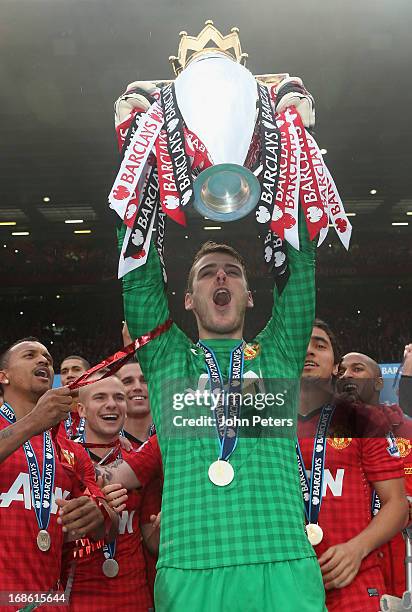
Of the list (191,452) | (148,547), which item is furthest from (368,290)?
(191,452)

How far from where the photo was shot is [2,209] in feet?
6.10

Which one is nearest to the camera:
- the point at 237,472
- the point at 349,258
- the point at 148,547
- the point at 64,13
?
the point at 237,472

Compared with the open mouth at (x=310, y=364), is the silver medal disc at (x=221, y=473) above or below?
below

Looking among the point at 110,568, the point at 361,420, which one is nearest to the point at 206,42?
the point at 361,420

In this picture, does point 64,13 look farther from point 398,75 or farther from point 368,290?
point 368,290

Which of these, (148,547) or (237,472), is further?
(148,547)

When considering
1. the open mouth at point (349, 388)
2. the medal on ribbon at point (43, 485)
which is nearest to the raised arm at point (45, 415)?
the medal on ribbon at point (43, 485)

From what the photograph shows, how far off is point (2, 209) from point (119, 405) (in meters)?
0.59

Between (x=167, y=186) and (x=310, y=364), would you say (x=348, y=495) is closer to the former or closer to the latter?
(x=310, y=364)

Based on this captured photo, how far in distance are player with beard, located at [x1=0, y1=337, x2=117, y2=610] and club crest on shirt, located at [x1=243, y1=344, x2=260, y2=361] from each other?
34cm

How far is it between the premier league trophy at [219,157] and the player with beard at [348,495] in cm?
42

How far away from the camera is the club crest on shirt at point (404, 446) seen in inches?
64.6

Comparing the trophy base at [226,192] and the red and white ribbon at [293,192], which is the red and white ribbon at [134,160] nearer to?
the trophy base at [226,192]

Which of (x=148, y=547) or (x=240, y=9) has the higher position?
(x=240, y=9)
